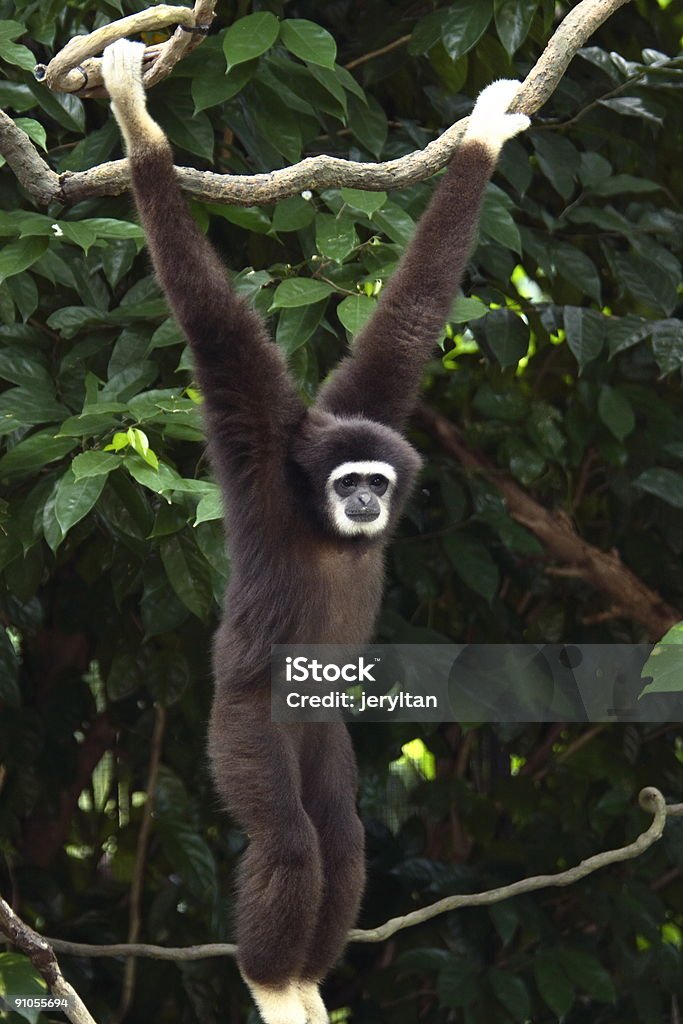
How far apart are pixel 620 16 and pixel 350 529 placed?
3.12 metres

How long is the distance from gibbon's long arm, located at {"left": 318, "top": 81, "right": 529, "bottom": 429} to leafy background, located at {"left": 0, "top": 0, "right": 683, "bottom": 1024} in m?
0.20

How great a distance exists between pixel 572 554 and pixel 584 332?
1086 millimetres

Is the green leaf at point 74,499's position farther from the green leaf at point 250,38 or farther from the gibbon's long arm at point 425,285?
the green leaf at point 250,38

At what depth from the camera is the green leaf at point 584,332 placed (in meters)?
4.42

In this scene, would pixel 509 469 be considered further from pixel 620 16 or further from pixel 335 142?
pixel 620 16

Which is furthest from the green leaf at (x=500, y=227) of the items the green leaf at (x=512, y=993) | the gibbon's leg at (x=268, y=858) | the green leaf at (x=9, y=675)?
the green leaf at (x=512, y=993)

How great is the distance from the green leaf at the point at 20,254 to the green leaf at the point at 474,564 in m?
1.90

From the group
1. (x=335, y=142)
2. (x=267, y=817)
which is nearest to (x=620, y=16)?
(x=335, y=142)

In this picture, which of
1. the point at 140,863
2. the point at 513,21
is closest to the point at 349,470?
the point at 513,21

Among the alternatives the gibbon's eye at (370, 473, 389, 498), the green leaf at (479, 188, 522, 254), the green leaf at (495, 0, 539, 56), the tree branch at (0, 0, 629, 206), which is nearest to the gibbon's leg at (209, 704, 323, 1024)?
the gibbon's eye at (370, 473, 389, 498)

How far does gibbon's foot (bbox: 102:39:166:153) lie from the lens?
2.77m

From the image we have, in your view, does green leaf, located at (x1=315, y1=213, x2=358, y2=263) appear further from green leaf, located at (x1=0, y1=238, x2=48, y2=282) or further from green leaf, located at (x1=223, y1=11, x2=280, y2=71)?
green leaf, located at (x1=0, y1=238, x2=48, y2=282)

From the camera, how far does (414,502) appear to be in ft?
15.8

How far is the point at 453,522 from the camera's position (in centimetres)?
474
